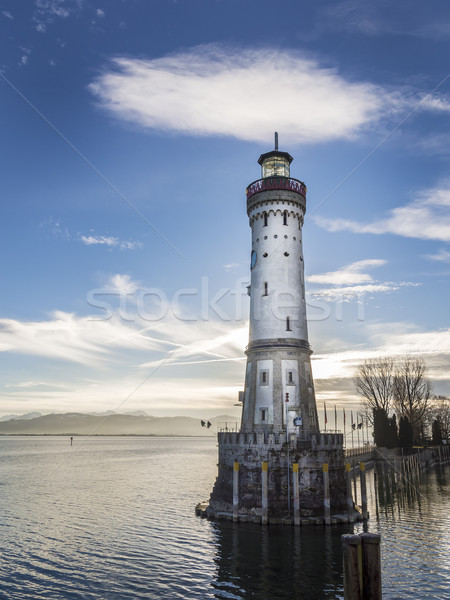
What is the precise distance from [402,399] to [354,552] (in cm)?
8613

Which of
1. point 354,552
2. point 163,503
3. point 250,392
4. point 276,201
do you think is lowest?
point 163,503

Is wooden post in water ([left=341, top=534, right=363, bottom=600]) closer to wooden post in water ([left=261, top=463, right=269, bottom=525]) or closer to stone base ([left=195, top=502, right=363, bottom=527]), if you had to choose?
stone base ([left=195, top=502, right=363, bottom=527])

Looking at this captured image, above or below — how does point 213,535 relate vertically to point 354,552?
below

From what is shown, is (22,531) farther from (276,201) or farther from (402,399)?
(402,399)

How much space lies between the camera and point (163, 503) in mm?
51125

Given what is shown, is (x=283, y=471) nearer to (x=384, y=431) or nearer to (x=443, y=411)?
(x=384, y=431)

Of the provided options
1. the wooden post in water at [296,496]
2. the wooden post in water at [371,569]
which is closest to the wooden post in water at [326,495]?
the wooden post in water at [296,496]

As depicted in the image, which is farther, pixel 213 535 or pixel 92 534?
pixel 92 534

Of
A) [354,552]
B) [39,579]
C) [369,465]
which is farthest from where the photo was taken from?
[369,465]

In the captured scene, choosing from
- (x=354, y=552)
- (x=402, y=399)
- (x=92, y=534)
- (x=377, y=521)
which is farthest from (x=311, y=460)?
(x=402, y=399)

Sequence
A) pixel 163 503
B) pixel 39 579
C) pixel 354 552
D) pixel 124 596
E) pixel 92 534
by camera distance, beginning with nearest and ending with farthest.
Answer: pixel 354 552 < pixel 124 596 < pixel 39 579 < pixel 92 534 < pixel 163 503

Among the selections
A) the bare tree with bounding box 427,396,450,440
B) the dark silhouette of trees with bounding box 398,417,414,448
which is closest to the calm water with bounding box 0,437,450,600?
the dark silhouette of trees with bounding box 398,417,414,448

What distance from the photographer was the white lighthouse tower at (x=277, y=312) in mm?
41562

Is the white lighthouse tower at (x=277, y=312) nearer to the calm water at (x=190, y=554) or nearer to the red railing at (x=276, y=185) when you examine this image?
the red railing at (x=276, y=185)
